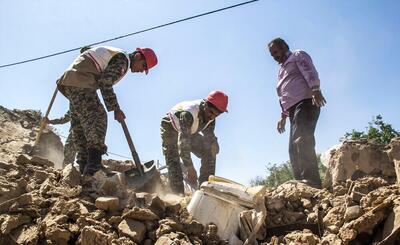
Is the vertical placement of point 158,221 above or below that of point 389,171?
below

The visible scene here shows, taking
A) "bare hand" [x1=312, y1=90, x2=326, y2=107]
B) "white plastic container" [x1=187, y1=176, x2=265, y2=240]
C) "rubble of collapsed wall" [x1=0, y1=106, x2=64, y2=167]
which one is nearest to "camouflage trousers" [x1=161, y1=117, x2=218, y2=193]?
"white plastic container" [x1=187, y1=176, x2=265, y2=240]

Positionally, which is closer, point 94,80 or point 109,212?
point 109,212

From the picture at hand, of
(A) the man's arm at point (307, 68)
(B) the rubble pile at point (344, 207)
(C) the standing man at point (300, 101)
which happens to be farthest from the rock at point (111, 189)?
(A) the man's arm at point (307, 68)

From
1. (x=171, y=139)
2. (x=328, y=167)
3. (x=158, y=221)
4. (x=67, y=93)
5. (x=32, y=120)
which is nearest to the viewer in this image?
(x=158, y=221)

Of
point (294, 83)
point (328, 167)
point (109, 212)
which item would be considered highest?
point (294, 83)

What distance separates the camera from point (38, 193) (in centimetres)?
288

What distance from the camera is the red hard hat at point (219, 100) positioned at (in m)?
4.59

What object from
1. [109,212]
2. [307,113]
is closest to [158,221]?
[109,212]

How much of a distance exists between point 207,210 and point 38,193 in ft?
4.37

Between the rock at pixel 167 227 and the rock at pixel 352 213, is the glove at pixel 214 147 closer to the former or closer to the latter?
the rock at pixel 167 227

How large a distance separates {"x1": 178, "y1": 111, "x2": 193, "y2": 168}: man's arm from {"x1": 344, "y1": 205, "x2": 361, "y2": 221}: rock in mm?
2032

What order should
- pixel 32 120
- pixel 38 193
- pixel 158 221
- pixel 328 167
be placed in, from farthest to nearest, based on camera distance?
pixel 32 120
pixel 328 167
pixel 38 193
pixel 158 221

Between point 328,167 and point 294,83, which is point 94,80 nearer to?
point 294,83

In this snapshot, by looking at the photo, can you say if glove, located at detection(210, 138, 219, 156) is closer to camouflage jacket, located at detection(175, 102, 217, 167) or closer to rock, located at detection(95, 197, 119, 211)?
camouflage jacket, located at detection(175, 102, 217, 167)
